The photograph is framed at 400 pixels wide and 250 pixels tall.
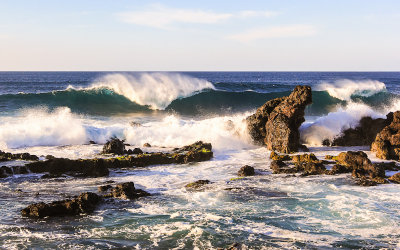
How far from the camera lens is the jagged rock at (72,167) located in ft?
39.7

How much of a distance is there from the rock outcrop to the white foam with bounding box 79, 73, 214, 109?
16.9 metres

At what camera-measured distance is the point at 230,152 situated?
16.1 meters

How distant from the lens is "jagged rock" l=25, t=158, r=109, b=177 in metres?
12.1

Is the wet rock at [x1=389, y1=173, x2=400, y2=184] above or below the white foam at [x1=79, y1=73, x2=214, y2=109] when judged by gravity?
below

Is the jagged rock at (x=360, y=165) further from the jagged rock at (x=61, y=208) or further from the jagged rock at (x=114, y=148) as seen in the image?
the jagged rock at (x=114, y=148)

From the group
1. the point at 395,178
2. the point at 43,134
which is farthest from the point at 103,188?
the point at 43,134

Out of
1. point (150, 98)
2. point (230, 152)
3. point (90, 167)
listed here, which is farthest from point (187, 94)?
point (90, 167)

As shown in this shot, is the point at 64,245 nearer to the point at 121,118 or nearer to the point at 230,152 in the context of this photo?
the point at 230,152

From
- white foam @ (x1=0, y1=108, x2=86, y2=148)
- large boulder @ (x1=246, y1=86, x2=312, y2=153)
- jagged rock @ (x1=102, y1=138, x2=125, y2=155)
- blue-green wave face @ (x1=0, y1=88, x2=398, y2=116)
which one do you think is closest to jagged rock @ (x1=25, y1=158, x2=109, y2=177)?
jagged rock @ (x1=102, y1=138, x2=125, y2=155)

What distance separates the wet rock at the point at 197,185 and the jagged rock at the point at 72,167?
2865 millimetres

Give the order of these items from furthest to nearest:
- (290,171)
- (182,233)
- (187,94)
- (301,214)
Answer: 1. (187,94)
2. (290,171)
3. (301,214)
4. (182,233)

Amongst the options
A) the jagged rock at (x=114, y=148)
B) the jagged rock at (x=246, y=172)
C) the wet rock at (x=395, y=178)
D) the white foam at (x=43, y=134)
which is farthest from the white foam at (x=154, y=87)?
the wet rock at (x=395, y=178)

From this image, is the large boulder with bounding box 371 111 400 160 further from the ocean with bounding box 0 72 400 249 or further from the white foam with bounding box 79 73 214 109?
the white foam with bounding box 79 73 214 109

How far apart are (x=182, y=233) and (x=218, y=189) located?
305 centimetres
